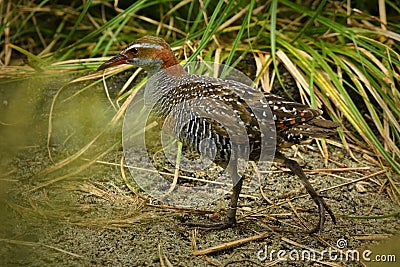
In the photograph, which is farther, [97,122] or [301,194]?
[97,122]

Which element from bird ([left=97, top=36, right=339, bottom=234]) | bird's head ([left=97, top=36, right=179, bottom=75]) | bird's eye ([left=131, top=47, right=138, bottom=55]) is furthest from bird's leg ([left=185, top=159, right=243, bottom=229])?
bird's eye ([left=131, top=47, right=138, bottom=55])

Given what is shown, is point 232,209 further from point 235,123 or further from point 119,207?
point 119,207

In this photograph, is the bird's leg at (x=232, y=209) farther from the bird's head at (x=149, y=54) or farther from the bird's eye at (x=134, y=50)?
the bird's eye at (x=134, y=50)

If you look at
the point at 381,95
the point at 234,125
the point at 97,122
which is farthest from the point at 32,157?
the point at 381,95

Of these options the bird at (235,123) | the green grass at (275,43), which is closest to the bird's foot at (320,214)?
the bird at (235,123)

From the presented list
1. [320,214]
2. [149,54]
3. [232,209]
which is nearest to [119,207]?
[232,209]

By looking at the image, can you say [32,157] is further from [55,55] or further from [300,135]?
[300,135]
